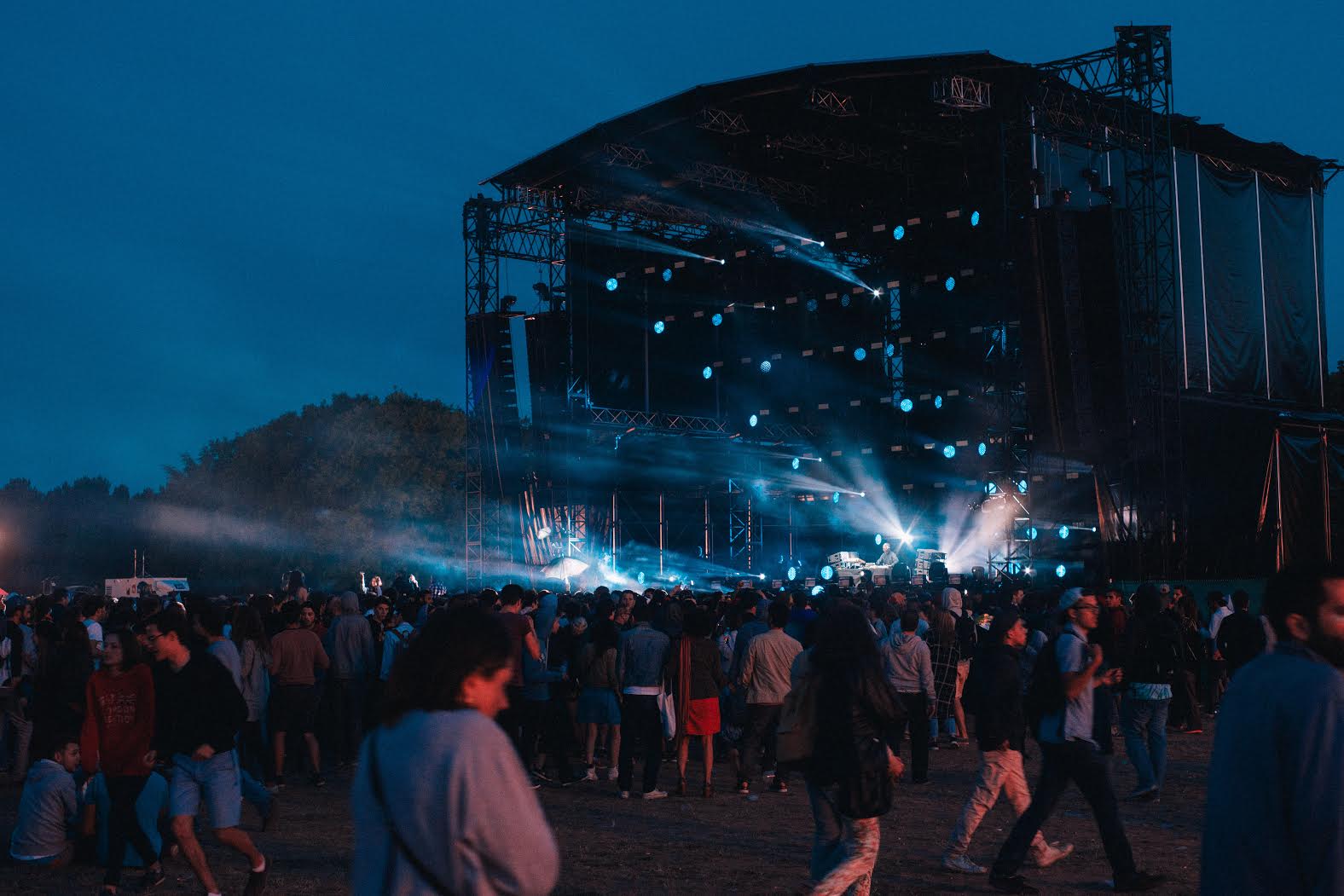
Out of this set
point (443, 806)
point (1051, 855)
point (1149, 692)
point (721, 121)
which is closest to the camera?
point (443, 806)

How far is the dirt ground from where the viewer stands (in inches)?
284

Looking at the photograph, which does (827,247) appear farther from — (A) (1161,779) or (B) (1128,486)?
(A) (1161,779)

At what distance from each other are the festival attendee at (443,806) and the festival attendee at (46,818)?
6249mm

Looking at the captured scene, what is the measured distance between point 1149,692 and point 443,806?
786 centimetres

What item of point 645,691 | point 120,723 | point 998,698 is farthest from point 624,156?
point 120,723

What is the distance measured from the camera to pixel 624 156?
2762 cm

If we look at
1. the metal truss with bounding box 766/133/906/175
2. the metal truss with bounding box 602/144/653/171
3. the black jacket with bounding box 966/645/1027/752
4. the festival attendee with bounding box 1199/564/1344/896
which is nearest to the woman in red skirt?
the black jacket with bounding box 966/645/1027/752

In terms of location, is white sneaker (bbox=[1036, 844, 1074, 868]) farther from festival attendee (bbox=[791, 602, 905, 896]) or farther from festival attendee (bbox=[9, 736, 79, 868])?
festival attendee (bbox=[9, 736, 79, 868])

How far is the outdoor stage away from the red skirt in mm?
12698

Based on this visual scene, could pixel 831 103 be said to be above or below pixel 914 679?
above

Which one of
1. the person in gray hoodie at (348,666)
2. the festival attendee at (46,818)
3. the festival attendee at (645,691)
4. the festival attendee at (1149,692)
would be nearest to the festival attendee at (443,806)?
the festival attendee at (46,818)

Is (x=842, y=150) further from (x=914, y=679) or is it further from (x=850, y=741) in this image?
(x=850, y=741)

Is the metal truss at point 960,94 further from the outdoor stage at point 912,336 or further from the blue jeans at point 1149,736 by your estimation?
the blue jeans at point 1149,736

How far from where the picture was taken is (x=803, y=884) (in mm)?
7156
